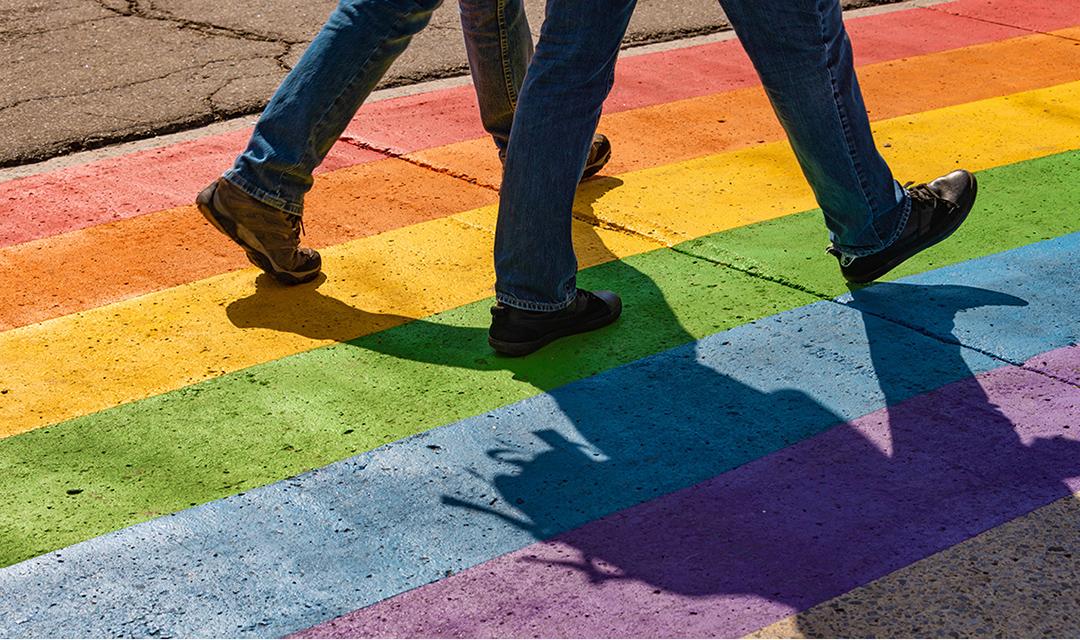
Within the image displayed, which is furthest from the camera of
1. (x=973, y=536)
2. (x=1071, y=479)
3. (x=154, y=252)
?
(x=154, y=252)

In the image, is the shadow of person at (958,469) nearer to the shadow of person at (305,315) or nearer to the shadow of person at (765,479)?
the shadow of person at (765,479)

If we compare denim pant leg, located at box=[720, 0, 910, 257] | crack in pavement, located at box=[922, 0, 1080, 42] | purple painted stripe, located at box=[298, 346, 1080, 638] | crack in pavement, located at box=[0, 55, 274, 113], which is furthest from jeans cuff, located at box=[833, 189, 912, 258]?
crack in pavement, located at box=[922, 0, 1080, 42]

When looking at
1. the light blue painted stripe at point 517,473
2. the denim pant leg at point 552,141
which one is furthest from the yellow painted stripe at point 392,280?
the light blue painted stripe at point 517,473

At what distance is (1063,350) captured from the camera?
142 inches

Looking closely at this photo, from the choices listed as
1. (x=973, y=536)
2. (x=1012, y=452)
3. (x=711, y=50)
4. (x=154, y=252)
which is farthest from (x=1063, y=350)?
(x=711, y=50)

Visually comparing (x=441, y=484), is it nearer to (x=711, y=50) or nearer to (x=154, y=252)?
(x=154, y=252)

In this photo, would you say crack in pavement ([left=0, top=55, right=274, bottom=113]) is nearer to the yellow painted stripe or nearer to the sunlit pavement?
the sunlit pavement

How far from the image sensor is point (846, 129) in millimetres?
3613

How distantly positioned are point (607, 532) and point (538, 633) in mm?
367

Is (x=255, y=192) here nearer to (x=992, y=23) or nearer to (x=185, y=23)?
(x=185, y=23)

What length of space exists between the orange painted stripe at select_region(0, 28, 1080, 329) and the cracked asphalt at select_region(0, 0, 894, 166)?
3.19 feet

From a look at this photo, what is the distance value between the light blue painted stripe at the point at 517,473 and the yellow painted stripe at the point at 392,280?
2.19ft

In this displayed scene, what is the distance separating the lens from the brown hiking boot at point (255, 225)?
3.87 m

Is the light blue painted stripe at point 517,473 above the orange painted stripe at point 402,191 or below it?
above
